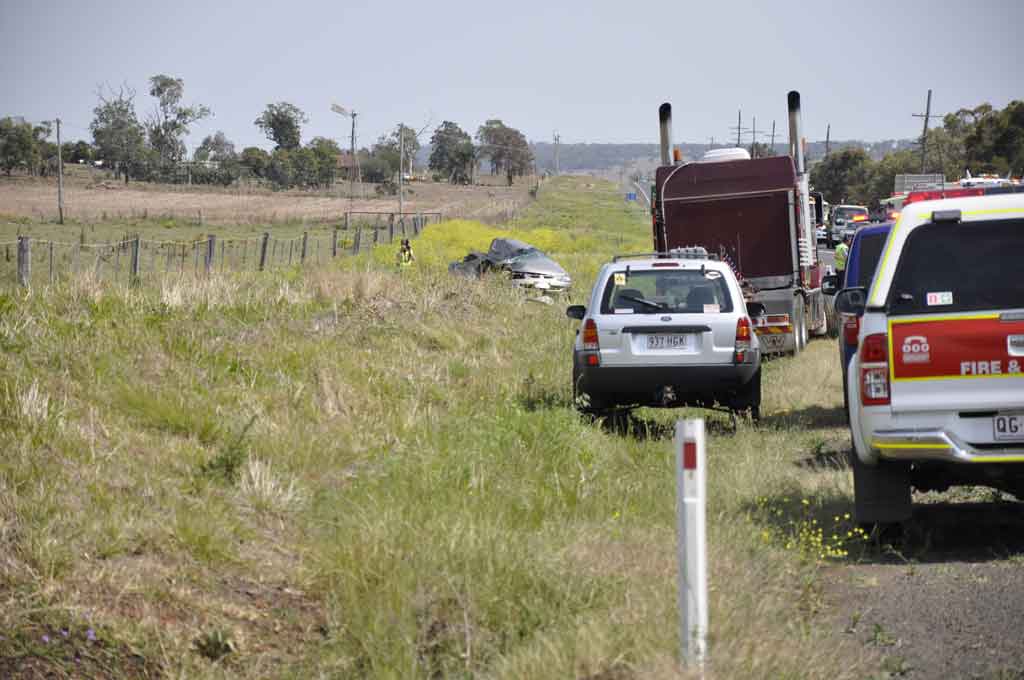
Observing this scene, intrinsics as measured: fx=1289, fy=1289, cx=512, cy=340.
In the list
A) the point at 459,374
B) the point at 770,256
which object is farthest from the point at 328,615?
the point at 770,256

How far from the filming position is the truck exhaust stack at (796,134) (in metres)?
21.0

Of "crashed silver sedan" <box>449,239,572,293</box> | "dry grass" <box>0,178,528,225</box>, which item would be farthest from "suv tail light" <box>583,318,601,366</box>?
"dry grass" <box>0,178,528,225</box>

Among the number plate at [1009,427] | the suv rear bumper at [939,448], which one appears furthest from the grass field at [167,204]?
the number plate at [1009,427]

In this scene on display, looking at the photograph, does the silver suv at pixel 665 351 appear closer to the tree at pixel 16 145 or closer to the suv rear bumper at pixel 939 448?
the suv rear bumper at pixel 939 448

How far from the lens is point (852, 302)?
8367 mm

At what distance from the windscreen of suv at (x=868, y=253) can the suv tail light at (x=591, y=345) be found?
8.49ft

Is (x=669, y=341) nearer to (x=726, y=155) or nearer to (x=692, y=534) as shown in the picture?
(x=692, y=534)

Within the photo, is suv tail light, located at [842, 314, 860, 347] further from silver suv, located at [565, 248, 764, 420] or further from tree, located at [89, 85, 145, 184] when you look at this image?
tree, located at [89, 85, 145, 184]

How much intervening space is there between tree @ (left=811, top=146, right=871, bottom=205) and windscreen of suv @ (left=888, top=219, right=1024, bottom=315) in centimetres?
10234

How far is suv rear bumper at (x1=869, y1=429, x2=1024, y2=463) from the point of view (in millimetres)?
7422

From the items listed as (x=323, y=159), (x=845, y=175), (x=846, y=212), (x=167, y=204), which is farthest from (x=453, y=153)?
(x=846, y=212)

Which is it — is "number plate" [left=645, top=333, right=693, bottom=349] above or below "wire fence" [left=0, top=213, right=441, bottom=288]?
below

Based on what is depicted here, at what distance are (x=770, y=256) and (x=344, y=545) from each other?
13650mm

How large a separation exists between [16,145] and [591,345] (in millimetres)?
89575
